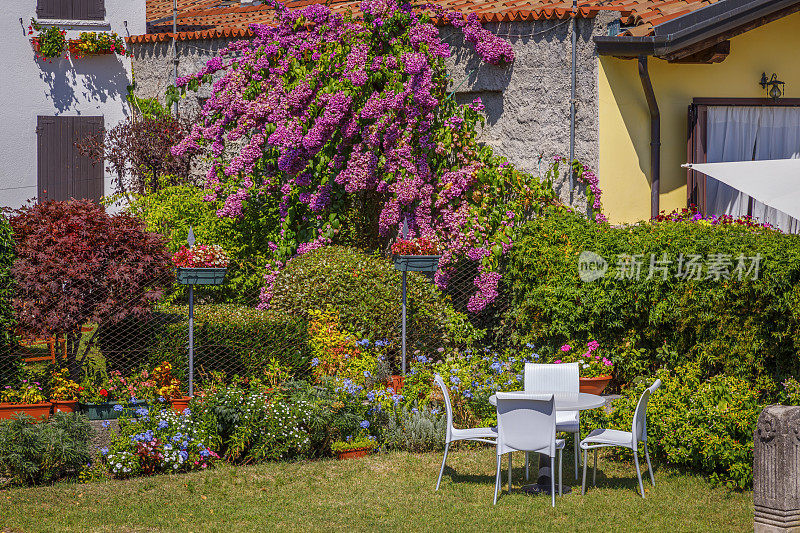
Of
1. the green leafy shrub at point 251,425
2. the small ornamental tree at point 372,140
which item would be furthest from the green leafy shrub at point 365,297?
the green leafy shrub at point 251,425

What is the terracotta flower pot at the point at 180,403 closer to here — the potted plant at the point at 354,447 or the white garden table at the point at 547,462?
the potted plant at the point at 354,447

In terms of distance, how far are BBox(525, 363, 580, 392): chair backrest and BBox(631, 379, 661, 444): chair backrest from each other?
0.71m

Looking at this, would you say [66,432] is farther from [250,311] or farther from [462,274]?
[462,274]

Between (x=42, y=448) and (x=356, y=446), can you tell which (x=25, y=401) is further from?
(x=356, y=446)

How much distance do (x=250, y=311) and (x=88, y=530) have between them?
3.33 m

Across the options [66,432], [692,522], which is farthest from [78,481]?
[692,522]

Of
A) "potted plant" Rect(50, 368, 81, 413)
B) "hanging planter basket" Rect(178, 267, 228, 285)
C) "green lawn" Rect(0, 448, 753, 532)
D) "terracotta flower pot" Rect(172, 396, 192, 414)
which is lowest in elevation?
"green lawn" Rect(0, 448, 753, 532)

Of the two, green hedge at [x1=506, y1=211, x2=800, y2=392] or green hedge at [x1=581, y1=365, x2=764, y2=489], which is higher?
green hedge at [x1=506, y1=211, x2=800, y2=392]

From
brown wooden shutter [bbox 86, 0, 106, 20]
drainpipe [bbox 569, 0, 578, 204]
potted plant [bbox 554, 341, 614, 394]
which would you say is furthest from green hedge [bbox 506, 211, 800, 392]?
brown wooden shutter [bbox 86, 0, 106, 20]

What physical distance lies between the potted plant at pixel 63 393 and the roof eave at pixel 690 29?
6445mm

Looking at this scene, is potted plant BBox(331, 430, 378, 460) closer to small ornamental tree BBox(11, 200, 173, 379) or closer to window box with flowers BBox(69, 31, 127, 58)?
small ornamental tree BBox(11, 200, 173, 379)

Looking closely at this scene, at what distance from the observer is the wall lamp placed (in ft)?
36.3

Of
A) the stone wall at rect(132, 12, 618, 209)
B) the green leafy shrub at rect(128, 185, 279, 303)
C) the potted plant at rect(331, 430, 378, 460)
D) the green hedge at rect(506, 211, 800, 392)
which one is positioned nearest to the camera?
the green hedge at rect(506, 211, 800, 392)

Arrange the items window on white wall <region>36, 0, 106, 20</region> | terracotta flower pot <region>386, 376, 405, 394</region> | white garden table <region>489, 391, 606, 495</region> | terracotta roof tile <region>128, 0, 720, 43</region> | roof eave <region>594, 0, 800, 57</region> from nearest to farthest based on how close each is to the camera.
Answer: white garden table <region>489, 391, 606, 495</region>
terracotta flower pot <region>386, 376, 405, 394</region>
roof eave <region>594, 0, 800, 57</region>
terracotta roof tile <region>128, 0, 720, 43</region>
window on white wall <region>36, 0, 106, 20</region>
